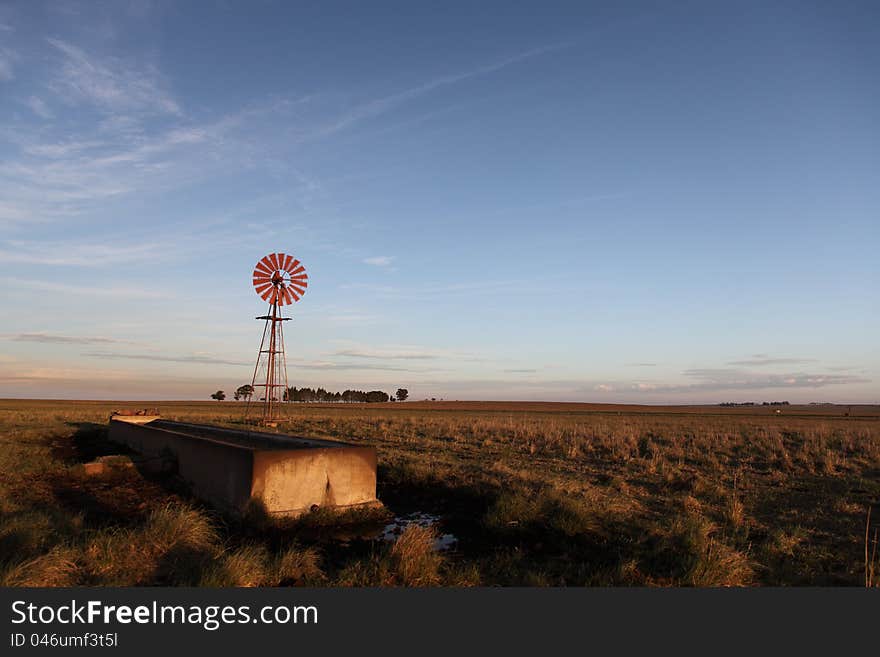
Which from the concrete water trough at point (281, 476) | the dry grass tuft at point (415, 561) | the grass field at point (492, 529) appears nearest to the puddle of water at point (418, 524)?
the grass field at point (492, 529)

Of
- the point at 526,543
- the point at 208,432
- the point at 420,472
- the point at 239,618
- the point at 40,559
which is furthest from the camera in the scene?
the point at 208,432

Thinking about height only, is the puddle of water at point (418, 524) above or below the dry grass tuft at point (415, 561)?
below

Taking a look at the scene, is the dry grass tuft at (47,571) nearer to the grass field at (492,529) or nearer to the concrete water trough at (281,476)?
the grass field at (492,529)

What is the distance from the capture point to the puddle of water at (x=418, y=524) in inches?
336

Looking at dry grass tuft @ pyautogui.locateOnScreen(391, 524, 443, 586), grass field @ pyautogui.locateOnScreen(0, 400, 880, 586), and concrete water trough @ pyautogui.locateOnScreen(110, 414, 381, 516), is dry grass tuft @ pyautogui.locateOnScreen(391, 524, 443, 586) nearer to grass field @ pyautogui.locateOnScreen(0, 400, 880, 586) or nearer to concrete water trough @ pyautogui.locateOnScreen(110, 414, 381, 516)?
grass field @ pyautogui.locateOnScreen(0, 400, 880, 586)

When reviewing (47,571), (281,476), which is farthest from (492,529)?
(47,571)

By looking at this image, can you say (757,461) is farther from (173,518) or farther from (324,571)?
(173,518)

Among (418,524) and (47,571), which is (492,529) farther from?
(47,571)

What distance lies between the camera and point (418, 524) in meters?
9.34

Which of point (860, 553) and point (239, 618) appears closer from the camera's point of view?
point (239, 618)

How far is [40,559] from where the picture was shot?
5.95 metres

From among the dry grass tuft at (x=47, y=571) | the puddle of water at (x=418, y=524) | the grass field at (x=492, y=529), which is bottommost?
the puddle of water at (x=418, y=524)

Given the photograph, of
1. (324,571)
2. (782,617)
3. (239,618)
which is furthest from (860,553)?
(239,618)

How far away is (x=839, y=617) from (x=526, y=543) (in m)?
4.18
